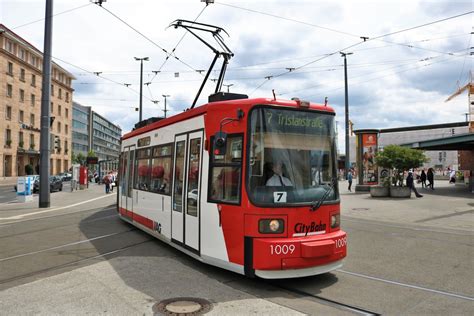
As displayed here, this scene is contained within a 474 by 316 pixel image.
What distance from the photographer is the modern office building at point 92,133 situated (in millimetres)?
99000

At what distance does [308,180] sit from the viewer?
6.06 meters

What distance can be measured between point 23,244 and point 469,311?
9212 millimetres

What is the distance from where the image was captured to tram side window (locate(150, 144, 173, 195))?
8.23 meters

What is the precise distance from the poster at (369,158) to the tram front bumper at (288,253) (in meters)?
22.1

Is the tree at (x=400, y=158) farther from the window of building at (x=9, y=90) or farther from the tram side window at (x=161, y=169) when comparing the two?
the window of building at (x=9, y=90)

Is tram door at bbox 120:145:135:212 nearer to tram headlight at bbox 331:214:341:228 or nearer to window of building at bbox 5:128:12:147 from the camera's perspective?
tram headlight at bbox 331:214:341:228

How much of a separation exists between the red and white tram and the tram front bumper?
14mm

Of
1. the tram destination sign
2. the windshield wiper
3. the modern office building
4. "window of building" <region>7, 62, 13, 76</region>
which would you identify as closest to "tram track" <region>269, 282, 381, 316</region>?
the windshield wiper

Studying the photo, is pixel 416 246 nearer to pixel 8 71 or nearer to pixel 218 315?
pixel 218 315

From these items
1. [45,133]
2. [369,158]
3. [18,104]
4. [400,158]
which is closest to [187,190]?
[45,133]

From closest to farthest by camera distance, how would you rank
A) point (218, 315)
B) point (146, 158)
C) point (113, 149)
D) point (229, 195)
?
point (218, 315), point (229, 195), point (146, 158), point (113, 149)

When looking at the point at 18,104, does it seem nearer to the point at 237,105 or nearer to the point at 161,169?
the point at 161,169

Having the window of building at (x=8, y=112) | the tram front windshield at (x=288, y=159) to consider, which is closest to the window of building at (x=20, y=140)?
the window of building at (x=8, y=112)

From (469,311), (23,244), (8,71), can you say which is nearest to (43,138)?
(23,244)
